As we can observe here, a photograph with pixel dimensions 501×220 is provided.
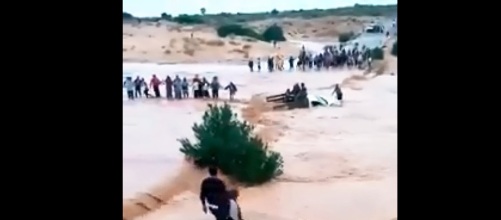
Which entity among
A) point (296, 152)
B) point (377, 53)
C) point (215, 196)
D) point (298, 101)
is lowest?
point (215, 196)

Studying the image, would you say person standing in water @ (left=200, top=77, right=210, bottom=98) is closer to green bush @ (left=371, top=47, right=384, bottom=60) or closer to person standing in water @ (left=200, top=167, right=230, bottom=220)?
person standing in water @ (left=200, top=167, right=230, bottom=220)

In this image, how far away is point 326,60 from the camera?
1.98m

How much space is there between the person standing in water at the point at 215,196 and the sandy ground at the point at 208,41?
283 millimetres

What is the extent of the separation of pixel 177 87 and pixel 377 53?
18.9 inches

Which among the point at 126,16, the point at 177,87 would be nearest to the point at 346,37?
the point at 177,87

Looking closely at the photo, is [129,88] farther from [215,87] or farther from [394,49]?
[394,49]

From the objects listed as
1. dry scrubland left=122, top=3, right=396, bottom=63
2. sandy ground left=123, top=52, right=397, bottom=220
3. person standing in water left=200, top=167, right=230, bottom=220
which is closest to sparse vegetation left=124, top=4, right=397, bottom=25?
dry scrubland left=122, top=3, right=396, bottom=63

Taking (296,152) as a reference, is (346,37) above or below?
above

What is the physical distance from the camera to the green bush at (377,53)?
1937 millimetres

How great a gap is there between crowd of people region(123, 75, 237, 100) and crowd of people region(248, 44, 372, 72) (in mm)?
97

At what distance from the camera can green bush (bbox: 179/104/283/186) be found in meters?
1.95

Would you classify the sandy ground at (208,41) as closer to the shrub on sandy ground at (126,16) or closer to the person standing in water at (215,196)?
the shrub on sandy ground at (126,16)
